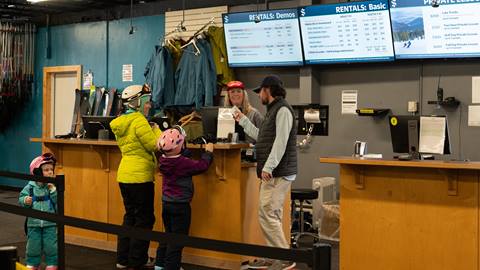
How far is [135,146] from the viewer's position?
5848 mm

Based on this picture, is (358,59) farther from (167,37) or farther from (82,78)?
(82,78)

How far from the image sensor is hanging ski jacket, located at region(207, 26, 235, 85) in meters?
8.91

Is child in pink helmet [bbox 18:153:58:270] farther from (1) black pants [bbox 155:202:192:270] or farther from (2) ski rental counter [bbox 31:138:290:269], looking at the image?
(2) ski rental counter [bbox 31:138:290:269]

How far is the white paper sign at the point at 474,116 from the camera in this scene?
7.24 m

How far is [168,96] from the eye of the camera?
914cm

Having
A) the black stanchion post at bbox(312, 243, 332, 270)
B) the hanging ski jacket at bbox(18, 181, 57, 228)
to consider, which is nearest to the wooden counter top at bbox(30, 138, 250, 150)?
the hanging ski jacket at bbox(18, 181, 57, 228)

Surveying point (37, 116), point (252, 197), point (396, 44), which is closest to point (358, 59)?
point (396, 44)

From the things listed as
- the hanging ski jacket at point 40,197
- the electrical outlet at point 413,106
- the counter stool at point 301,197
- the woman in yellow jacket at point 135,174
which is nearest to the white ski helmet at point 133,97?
the woman in yellow jacket at point 135,174

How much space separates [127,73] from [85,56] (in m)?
1.13

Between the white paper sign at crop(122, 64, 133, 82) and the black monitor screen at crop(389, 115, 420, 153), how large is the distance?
590 cm

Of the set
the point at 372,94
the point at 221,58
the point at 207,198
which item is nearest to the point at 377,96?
the point at 372,94

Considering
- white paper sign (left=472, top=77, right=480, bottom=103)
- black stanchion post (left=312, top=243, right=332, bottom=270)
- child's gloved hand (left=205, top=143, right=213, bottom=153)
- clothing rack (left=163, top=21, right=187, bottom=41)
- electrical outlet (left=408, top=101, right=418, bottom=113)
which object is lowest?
black stanchion post (left=312, top=243, right=332, bottom=270)

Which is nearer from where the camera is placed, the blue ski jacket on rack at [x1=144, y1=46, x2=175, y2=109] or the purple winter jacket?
the purple winter jacket

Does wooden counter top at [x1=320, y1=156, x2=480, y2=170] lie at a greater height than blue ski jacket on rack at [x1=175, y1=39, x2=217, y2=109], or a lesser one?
lesser
